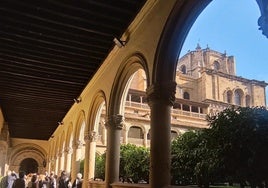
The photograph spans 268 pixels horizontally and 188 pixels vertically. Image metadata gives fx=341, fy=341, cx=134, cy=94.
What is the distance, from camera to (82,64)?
933 cm

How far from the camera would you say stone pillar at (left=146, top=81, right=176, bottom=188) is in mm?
5512

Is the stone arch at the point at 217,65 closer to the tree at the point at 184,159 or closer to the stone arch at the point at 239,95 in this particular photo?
the stone arch at the point at 239,95

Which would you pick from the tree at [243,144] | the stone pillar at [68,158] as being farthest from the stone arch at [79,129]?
the tree at [243,144]

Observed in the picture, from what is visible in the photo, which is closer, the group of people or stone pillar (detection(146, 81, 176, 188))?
stone pillar (detection(146, 81, 176, 188))

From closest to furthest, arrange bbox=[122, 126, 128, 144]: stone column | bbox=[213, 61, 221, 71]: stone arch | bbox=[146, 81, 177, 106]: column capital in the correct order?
1. bbox=[146, 81, 177, 106]: column capital
2. bbox=[122, 126, 128, 144]: stone column
3. bbox=[213, 61, 221, 71]: stone arch

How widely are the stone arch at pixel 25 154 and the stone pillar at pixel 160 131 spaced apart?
22.5 m

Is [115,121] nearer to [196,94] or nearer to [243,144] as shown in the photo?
[243,144]

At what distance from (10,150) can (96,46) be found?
2026cm

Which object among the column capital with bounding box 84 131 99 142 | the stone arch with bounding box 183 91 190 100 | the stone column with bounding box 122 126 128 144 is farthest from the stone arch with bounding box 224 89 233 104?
the column capital with bounding box 84 131 99 142

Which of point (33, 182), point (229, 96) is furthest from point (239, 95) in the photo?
point (33, 182)

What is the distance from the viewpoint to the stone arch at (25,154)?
2656 centimetres

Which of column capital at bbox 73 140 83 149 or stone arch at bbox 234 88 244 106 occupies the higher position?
stone arch at bbox 234 88 244 106

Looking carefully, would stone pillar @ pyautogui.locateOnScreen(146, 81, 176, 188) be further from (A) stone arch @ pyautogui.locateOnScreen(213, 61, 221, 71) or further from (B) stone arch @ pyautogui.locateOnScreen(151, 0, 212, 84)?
(A) stone arch @ pyautogui.locateOnScreen(213, 61, 221, 71)

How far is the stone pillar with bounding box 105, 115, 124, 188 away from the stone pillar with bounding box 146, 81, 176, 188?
2.50 meters
